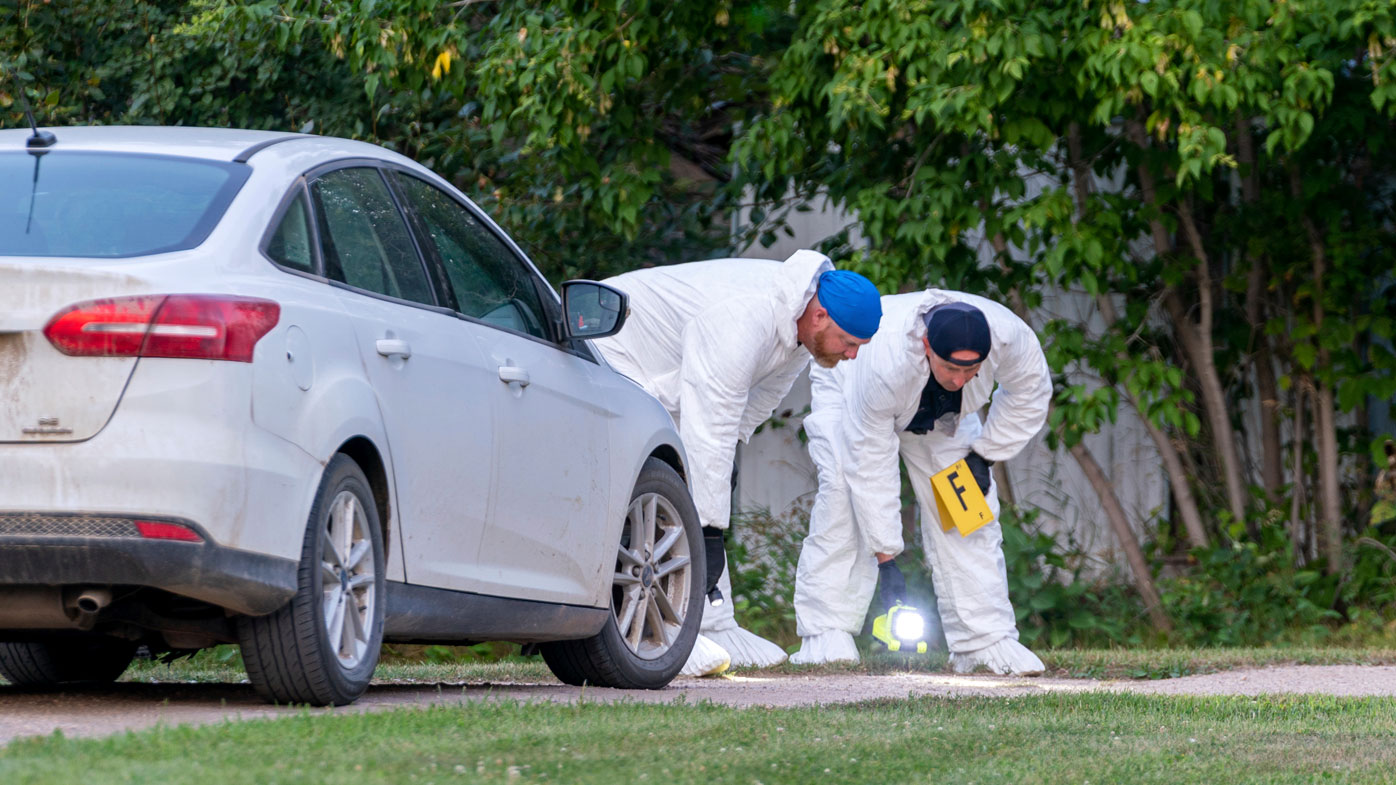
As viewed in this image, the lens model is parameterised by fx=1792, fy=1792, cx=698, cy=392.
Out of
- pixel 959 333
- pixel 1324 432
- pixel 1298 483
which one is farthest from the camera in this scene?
pixel 1298 483

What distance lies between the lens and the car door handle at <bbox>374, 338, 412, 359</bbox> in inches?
177

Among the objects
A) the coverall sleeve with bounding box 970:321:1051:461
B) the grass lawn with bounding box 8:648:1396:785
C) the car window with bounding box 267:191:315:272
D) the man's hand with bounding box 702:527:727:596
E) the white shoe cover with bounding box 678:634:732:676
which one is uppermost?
the car window with bounding box 267:191:315:272

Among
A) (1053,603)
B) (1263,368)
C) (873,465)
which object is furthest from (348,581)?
(1263,368)

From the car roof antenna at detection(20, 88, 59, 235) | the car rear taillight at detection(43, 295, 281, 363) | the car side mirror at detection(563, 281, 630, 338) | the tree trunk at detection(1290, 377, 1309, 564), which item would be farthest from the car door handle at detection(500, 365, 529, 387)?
the tree trunk at detection(1290, 377, 1309, 564)

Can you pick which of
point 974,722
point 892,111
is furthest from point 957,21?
point 974,722

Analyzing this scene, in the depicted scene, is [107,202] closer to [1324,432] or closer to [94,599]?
[94,599]

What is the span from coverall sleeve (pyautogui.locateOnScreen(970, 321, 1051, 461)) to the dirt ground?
1.06 meters

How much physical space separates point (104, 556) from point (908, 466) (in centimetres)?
475

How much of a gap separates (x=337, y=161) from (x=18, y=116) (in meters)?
6.56

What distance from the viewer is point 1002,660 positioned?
7.58 m

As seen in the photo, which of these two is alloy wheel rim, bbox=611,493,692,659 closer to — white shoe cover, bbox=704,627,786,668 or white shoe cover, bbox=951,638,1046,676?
white shoe cover, bbox=704,627,786,668

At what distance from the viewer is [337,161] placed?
4.80 meters

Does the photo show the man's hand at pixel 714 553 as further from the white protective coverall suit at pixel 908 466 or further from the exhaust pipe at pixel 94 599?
the exhaust pipe at pixel 94 599

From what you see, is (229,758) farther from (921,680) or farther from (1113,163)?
(1113,163)
